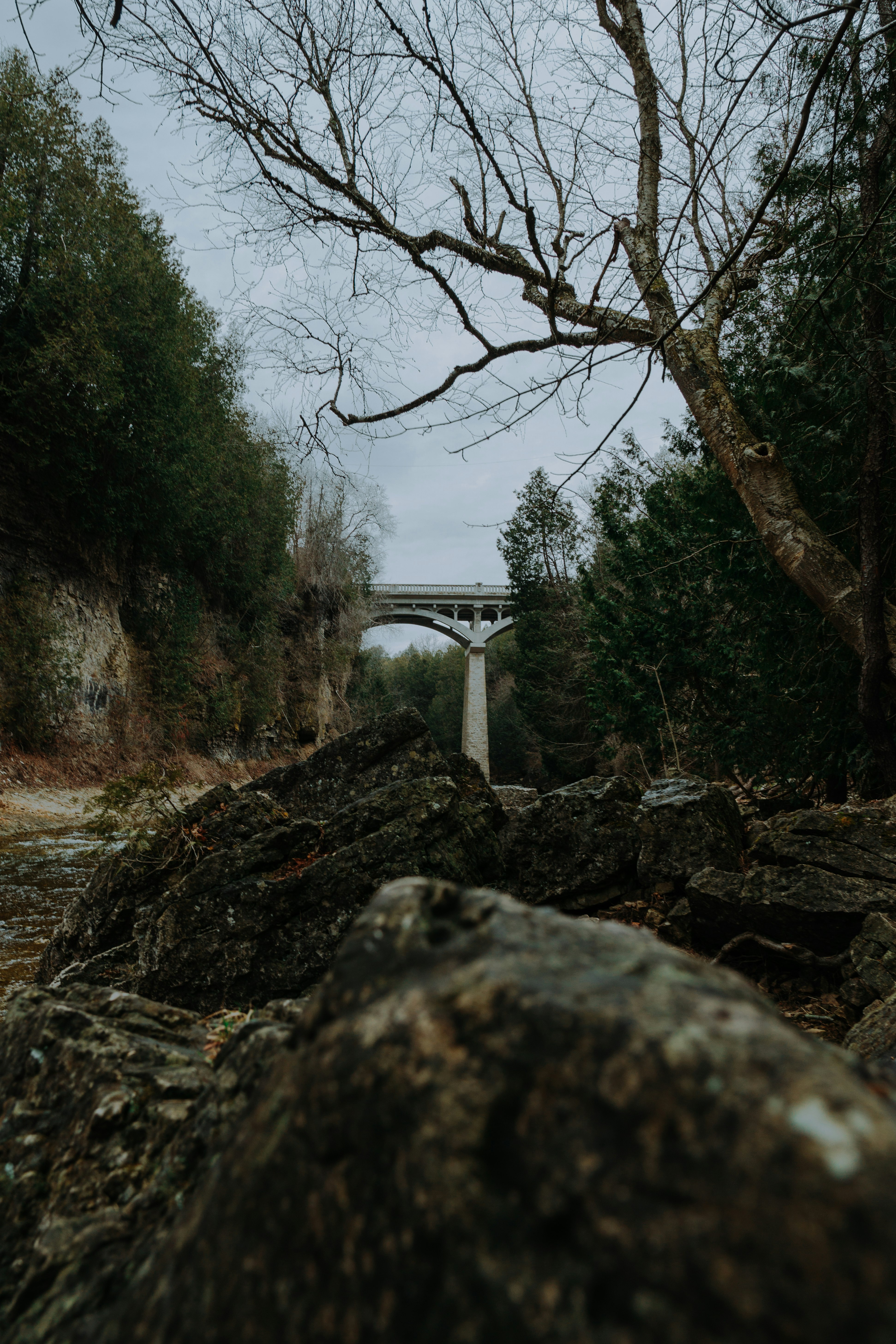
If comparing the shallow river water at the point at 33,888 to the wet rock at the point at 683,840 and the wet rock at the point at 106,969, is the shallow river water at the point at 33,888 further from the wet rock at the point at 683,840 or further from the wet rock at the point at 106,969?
the wet rock at the point at 683,840

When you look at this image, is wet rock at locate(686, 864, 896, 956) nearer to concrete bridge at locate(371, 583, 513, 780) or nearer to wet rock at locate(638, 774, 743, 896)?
wet rock at locate(638, 774, 743, 896)

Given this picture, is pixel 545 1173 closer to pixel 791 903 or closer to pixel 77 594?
pixel 791 903

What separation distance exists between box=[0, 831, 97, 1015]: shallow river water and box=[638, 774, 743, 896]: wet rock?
13.8 ft

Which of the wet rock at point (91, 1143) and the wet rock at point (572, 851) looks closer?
the wet rock at point (91, 1143)

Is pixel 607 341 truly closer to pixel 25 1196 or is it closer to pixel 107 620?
pixel 25 1196

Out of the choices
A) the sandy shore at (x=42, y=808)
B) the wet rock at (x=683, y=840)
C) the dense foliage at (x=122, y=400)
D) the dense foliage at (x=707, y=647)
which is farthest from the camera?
the dense foliage at (x=122, y=400)

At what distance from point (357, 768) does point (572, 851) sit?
70.5 inches

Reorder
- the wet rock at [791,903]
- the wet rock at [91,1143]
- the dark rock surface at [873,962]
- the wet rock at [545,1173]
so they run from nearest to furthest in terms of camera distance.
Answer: the wet rock at [545,1173], the wet rock at [91,1143], the dark rock surface at [873,962], the wet rock at [791,903]

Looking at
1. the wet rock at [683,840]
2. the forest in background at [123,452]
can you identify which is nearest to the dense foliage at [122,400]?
the forest in background at [123,452]

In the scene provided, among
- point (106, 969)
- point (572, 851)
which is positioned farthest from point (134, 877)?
point (572, 851)

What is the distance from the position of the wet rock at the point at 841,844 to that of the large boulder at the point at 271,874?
1754 millimetres

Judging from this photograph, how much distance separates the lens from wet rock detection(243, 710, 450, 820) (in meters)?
5.69

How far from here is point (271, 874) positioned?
4438mm

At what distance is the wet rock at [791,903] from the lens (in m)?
3.99
